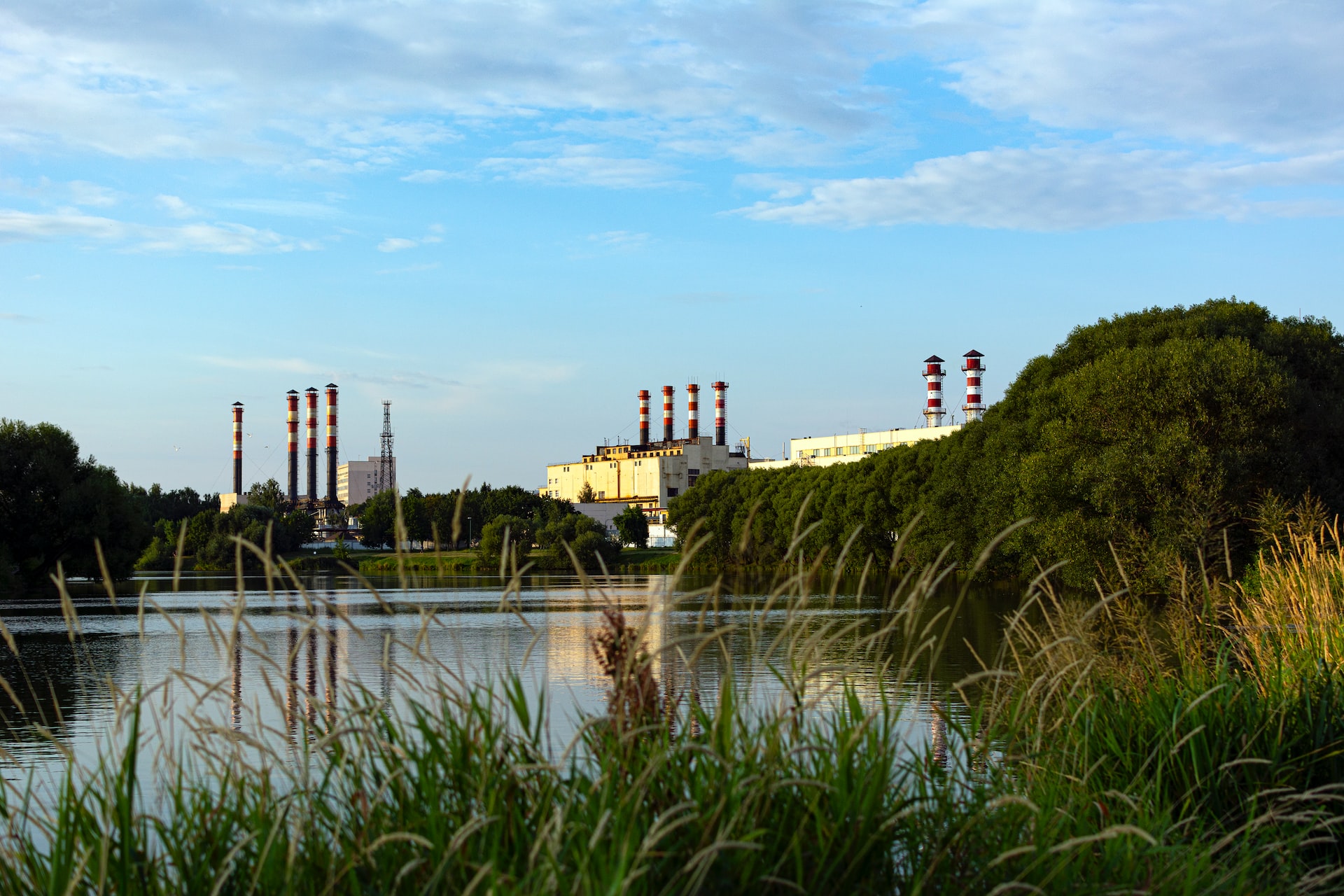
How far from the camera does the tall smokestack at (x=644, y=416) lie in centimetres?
17500

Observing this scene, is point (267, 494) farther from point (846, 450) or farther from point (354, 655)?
point (354, 655)

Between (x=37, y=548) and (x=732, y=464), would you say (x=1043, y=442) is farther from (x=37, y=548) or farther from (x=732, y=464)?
(x=732, y=464)

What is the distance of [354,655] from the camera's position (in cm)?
3266

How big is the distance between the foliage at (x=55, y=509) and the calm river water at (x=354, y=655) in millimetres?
2535

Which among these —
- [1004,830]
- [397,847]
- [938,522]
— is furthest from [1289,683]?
[938,522]

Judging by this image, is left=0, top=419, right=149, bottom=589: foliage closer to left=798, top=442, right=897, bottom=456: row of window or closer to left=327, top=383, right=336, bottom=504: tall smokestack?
left=798, top=442, right=897, bottom=456: row of window

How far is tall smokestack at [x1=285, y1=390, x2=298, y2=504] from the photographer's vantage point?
167 meters

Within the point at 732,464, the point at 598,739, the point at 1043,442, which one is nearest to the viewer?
the point at 598,739

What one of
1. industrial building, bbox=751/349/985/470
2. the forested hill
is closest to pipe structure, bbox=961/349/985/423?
industrial building, bbox=751/349/985/470

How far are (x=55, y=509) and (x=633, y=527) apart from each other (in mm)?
78592

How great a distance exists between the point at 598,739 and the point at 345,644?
3421 cm

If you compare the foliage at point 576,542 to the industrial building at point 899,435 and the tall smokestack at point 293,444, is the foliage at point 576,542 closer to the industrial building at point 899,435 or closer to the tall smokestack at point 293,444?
the industrial building at point 899,435

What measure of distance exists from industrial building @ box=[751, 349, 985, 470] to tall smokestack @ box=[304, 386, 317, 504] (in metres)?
61.4

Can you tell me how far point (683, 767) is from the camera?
500 centimetres
